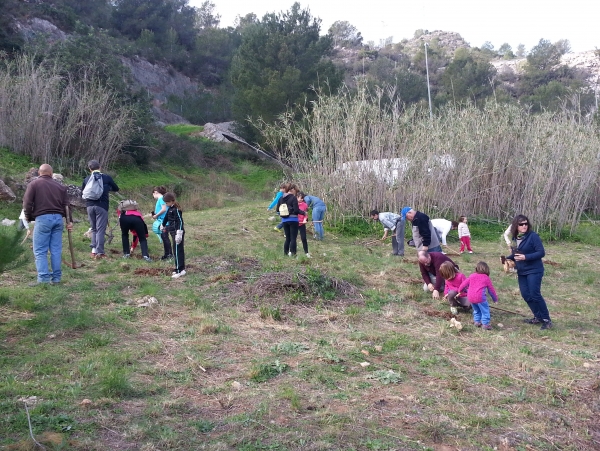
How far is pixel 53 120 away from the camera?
1986 centimetres

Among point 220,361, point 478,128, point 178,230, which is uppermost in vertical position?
point 478,128

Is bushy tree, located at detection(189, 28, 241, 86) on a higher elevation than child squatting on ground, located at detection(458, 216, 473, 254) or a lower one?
higher

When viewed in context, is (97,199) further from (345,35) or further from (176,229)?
(345,35)

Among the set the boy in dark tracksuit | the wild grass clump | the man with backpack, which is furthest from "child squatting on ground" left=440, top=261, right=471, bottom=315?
the man with backpack

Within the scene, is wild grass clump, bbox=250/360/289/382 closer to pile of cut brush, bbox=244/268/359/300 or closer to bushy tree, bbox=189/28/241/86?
pile of cut brush, bbox=244/268/359/300

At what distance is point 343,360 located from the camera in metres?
5.88

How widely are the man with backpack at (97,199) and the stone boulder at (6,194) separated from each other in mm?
5921

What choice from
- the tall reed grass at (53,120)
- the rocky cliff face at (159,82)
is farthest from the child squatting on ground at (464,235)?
the rocky cliff face at (159,82)

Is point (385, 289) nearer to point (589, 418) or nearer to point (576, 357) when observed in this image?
point (576, 357)

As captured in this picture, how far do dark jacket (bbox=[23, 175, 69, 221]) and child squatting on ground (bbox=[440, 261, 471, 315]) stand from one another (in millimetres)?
5332

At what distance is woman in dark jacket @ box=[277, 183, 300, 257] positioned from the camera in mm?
11109

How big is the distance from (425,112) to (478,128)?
1.59m

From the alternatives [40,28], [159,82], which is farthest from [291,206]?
[159,82]

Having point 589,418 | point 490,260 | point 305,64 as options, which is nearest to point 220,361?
point 589,418
